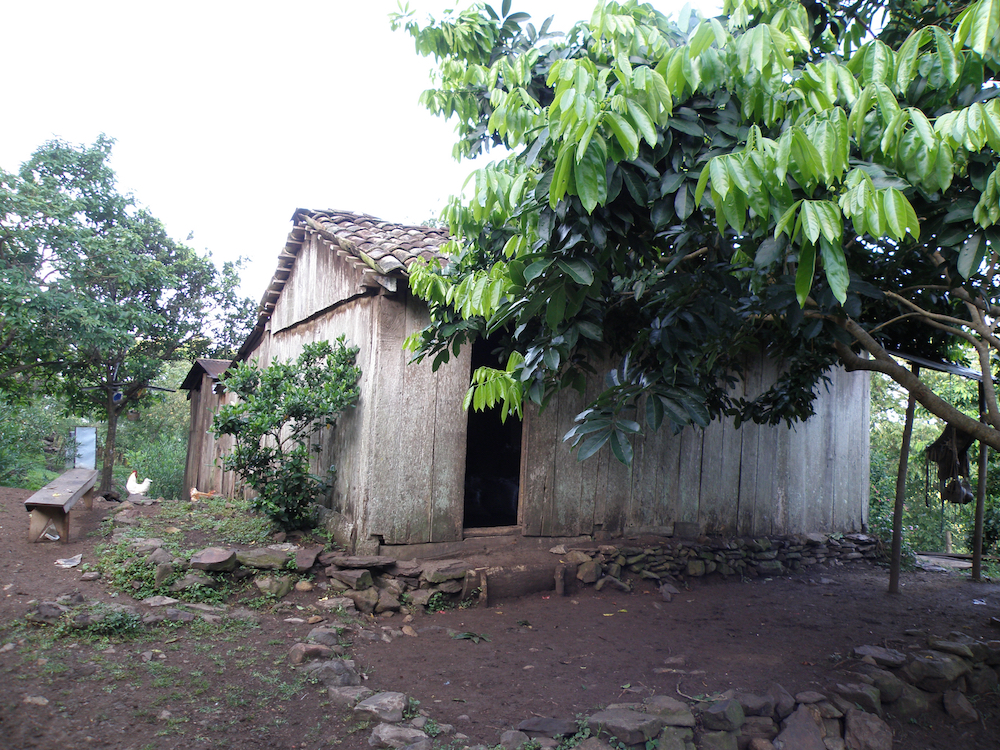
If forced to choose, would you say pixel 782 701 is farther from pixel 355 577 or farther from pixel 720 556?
pixel 720 556

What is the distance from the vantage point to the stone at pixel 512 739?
3168mm

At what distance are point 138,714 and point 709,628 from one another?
4.42 meters

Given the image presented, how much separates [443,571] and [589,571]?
1591 millimetres

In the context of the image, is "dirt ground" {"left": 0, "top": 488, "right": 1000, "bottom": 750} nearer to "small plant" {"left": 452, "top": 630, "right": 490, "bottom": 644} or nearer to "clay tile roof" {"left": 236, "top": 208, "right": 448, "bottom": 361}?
"small plant" {"left": 452, "top": 630, "right": 490, "bottom": 644}

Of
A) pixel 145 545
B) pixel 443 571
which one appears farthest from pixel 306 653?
Result: pixel 145 545

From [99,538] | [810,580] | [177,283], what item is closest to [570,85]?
[99,538]

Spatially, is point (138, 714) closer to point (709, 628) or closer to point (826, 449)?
point (709, 628)

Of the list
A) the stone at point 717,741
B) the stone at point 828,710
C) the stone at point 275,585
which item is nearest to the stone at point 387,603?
the stone at point 275,585

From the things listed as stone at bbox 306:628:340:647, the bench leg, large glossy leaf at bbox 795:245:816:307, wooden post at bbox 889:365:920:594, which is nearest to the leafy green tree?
stone at bbox 306:628:340:647

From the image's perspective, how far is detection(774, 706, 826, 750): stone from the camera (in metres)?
3.36

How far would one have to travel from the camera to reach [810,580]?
24.5 feet

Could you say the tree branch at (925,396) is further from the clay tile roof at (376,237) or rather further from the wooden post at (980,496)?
the wooden post at (980,496)

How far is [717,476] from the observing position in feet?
24.7

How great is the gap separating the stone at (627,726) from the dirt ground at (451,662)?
276mm
